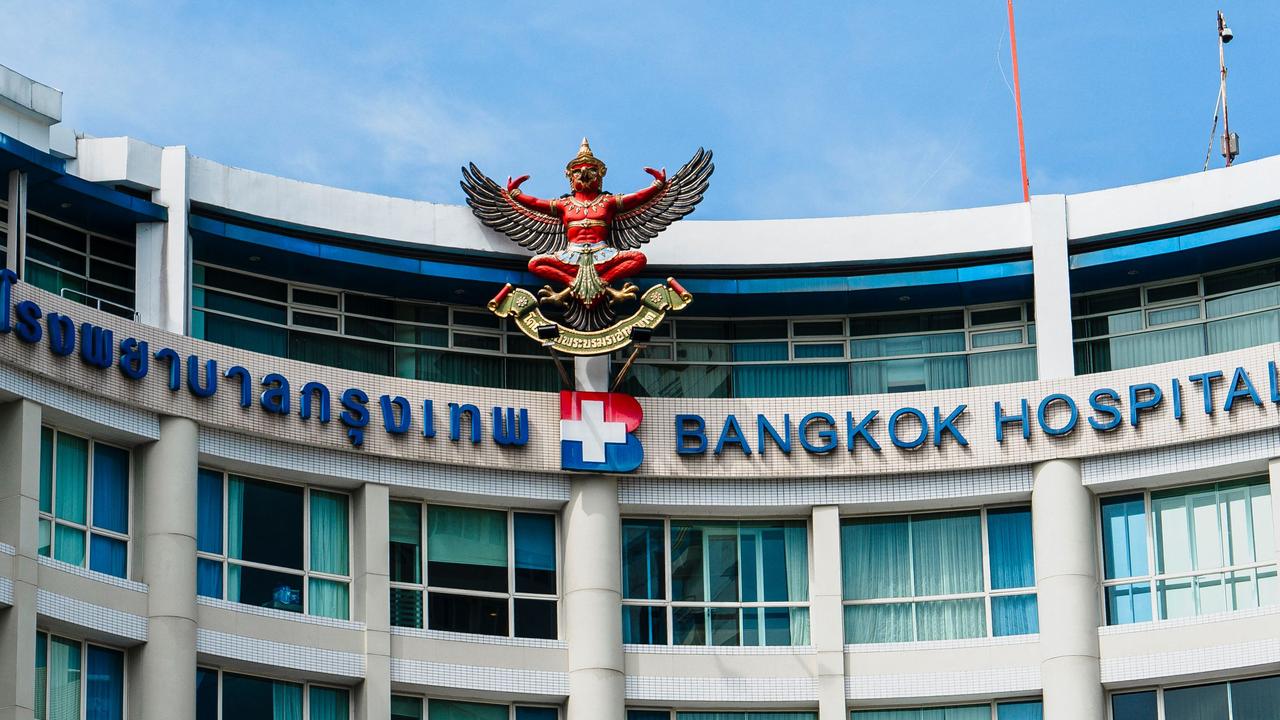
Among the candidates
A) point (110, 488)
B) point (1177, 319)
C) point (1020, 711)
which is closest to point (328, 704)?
point (110, 488)

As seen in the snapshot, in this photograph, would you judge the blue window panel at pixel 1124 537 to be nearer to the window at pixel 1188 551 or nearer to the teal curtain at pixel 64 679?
the window at pixel 1188 551

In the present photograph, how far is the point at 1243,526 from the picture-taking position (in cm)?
5141

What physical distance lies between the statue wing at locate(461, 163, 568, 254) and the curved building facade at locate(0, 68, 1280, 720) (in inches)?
17.4

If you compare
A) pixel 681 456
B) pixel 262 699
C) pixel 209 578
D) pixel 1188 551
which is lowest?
pixel 262 699

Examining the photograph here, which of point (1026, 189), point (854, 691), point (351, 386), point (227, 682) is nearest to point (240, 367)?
point (351, 386)

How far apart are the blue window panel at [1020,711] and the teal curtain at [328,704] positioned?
40.1ft

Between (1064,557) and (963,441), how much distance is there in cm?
304

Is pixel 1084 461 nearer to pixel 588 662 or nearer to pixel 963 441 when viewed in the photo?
pixel 963 441

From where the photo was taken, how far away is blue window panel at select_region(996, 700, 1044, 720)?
5150 cm

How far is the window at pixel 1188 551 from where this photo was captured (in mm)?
51094

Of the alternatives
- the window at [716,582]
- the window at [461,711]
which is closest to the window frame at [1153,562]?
the window at [716,582]

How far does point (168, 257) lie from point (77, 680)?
8.18 metres

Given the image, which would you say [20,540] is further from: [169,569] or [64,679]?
[169,569]

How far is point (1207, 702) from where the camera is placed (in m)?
50.4
